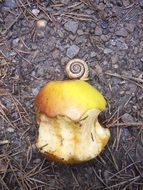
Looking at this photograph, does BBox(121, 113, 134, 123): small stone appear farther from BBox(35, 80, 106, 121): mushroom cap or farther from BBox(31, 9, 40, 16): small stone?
BBox(31, 9, 40, 16): small stone

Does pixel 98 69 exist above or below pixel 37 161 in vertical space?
above

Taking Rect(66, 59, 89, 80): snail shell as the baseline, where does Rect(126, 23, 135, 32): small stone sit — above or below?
above

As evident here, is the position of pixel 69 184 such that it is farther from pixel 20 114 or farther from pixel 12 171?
pixel 20 114

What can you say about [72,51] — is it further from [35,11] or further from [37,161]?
[37,161]

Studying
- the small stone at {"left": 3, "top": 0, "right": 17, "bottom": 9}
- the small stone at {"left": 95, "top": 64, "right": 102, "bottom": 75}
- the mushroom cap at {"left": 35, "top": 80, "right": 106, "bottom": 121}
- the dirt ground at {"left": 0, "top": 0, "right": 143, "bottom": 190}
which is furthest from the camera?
the small stone at {"left": 3, "top": 0, "right": 17, "bottom": 9}

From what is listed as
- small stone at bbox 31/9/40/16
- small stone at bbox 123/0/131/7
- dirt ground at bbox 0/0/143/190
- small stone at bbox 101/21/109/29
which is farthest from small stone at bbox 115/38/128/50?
small stone at bbox 31/9/40/16

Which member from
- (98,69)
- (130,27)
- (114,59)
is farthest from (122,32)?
(98,69)
